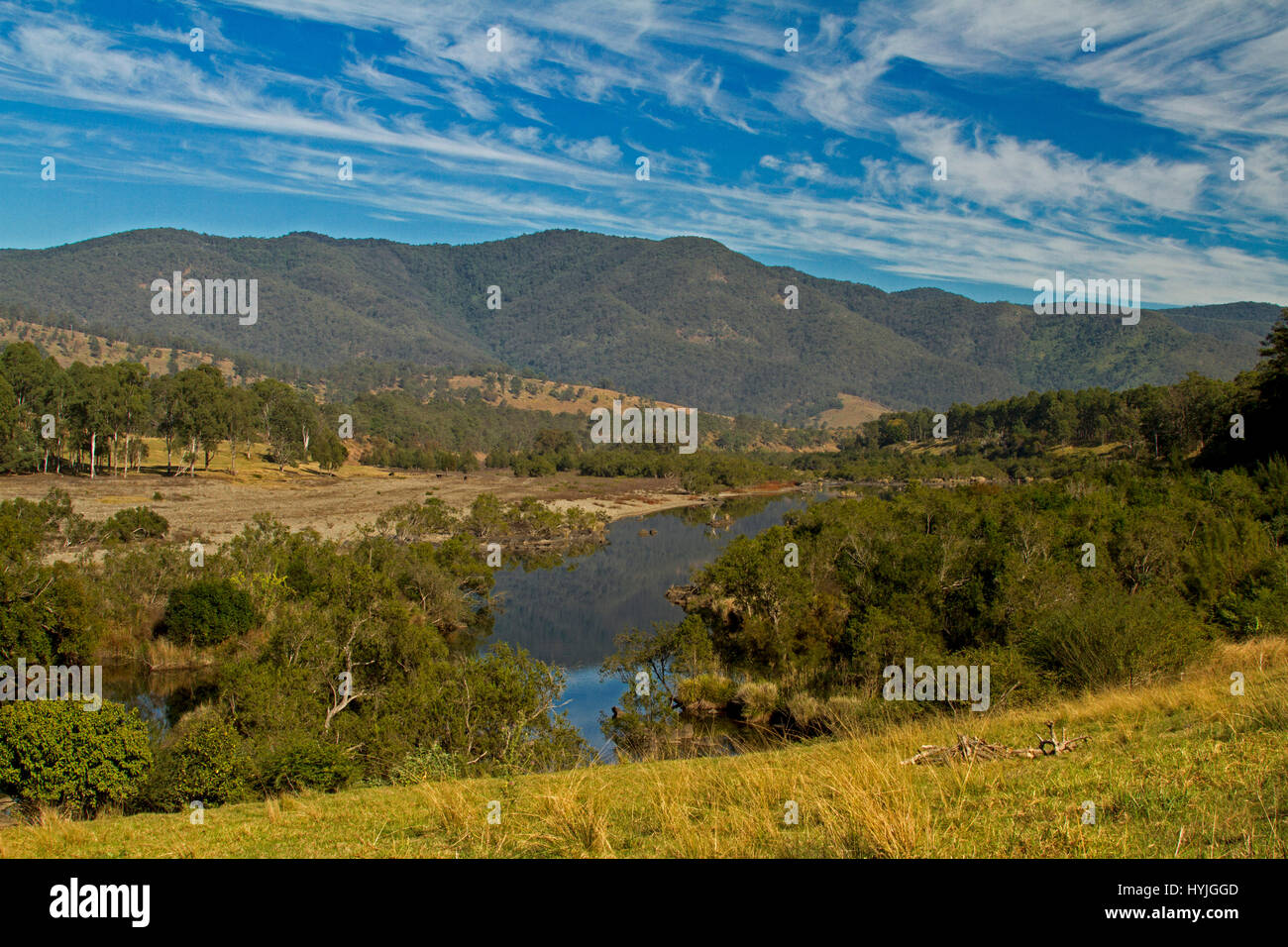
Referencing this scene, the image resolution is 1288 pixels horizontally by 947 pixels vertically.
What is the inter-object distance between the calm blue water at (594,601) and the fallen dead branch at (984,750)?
16028 mm

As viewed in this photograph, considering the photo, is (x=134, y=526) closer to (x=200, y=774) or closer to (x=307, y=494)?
(x=307, y=494)

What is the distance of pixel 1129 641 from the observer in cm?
1666

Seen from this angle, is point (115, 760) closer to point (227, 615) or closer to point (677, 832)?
point (677, 832)

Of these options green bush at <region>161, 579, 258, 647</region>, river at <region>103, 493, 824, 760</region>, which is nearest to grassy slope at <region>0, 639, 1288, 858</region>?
river at <region>103, 493, 824, 760</region>

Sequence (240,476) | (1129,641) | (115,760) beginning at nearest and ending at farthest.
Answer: (115,760) → (1129,641) → (240,476)

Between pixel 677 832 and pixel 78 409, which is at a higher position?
pixel 78 409

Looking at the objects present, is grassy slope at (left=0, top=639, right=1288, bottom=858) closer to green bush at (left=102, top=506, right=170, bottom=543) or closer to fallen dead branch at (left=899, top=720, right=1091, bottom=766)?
fallen dead branch at (left=899, top=720, right=1091, bottom=766)

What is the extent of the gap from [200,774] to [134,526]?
40.6 m

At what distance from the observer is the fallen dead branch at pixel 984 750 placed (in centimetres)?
857

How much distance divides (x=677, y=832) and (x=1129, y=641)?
14221mm

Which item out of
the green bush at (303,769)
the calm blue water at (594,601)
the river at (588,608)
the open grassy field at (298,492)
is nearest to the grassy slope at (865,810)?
the green bush at (303,769)
